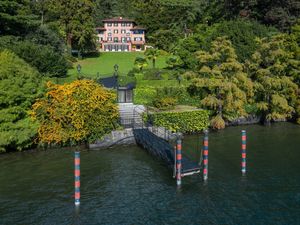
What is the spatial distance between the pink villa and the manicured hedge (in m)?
81.3

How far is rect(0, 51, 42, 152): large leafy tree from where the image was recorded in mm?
30188

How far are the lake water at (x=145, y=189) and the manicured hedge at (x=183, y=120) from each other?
4182mm

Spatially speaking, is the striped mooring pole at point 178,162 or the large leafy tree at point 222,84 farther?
the large leafy tree at point 222,84

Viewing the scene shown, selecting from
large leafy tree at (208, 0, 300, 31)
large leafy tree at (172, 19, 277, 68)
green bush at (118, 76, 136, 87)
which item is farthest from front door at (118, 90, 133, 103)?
large leafy tree at (208, 0, 300, 31)

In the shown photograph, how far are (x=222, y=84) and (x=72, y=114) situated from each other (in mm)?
15484

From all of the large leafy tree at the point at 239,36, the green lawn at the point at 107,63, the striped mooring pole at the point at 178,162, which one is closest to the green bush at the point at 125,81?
the large leafy tree at the point at 239,36

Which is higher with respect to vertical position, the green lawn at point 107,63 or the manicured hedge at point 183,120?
the green lawn at point 107,63

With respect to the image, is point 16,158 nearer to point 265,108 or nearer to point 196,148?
point 196,148

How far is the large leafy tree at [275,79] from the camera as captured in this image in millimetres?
42312

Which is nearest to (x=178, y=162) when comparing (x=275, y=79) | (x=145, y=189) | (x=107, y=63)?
(x=145, y=189)

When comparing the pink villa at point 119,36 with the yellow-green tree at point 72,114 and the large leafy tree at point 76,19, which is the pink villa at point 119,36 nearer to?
the large leafy tree at point 76,19

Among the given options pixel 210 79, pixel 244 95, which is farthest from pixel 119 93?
pixel 244 95

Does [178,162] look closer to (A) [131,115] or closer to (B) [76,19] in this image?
(A) [131,115]

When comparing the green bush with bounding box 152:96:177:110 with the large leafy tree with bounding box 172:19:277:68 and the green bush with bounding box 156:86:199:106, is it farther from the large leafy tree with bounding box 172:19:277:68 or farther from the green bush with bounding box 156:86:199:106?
the large leafy tree with bounding box 172:19:277:68
